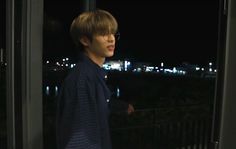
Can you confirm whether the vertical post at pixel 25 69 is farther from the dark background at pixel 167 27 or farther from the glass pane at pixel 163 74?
the dark background at pixel 167 27

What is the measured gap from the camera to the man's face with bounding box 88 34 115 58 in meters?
1.61

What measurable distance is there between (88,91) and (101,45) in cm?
21

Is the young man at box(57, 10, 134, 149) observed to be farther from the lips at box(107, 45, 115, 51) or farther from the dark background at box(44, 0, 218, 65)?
the dark background at box(44, 0, 218, 65)

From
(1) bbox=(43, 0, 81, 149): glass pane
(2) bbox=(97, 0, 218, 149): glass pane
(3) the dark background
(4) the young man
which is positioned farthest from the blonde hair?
(3) the dark background

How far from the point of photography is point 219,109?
5.58 ft

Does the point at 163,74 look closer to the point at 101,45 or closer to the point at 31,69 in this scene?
the point at 31,69

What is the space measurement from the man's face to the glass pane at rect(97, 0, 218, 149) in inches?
54.6

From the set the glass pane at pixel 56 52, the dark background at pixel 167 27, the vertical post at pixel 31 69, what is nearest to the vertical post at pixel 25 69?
the vertical post at pixel 31 69

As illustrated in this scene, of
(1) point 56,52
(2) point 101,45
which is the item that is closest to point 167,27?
(1) point 56,52

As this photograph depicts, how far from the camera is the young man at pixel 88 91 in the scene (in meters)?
1.51

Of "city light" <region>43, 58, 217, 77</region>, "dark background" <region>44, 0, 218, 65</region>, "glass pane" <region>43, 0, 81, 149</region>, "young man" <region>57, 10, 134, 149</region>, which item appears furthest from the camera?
"dark background" <region>44, 0, 218, 65</region>

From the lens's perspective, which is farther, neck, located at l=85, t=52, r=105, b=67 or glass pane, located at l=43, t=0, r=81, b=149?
glass pane, located at l=43, t=0, r=81, b=149

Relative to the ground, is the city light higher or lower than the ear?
lower

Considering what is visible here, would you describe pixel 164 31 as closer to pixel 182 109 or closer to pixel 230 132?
pixel 182 109
